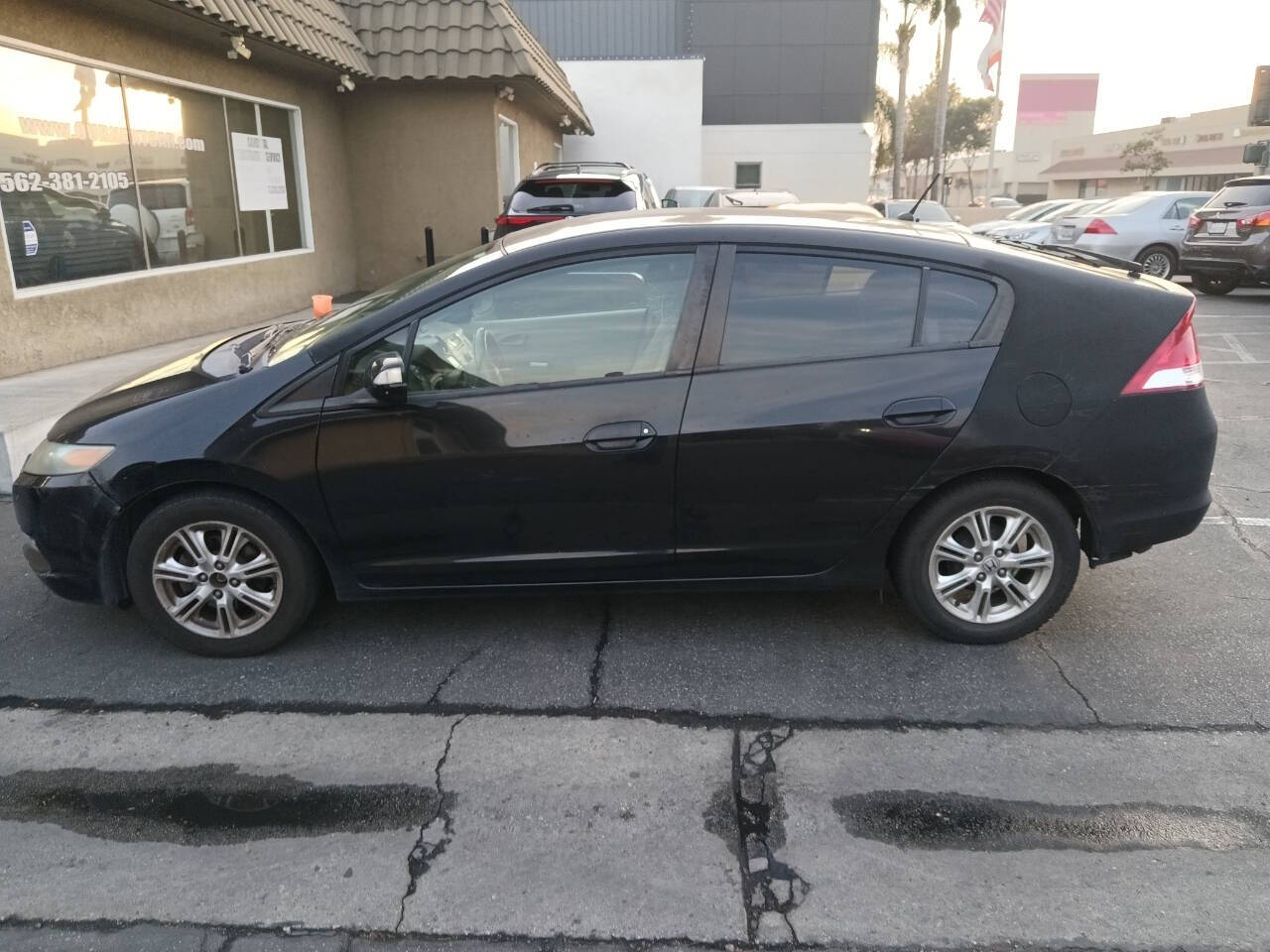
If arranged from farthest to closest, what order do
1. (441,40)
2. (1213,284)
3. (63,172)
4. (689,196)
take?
(689,196), (1213,284), (441,40), (63,172)

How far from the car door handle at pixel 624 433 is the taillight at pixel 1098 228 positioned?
1439 cm

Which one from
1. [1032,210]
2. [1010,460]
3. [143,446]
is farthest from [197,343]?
[1032,210]

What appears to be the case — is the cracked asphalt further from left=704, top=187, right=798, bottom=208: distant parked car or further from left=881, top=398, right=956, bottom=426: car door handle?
left=704, top=187, right=798, bottom=208: distant parked car

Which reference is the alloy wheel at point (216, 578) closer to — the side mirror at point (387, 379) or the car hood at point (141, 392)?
the car hood at point (141, 392)

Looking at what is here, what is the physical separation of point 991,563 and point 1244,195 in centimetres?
1226

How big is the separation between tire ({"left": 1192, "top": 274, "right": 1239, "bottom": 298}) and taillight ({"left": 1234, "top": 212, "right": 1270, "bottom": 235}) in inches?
39.0

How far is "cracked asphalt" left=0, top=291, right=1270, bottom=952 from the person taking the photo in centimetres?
257

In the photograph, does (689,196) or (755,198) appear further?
(689,196)

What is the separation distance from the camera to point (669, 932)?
2.50m

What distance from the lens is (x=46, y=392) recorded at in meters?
6.88

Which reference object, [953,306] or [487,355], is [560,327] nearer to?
[487,355]

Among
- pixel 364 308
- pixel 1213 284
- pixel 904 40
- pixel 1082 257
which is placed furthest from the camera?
pixel 904 40

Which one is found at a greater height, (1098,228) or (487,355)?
(1098,228)

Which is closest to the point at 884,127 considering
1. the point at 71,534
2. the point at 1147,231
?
the point at 1147,231
